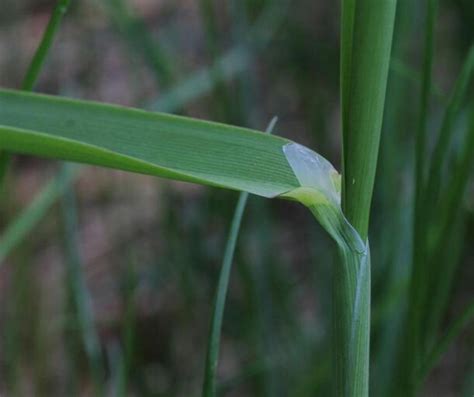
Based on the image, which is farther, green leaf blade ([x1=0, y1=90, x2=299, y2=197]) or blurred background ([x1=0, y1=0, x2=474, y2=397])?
blurred background ([x1=0, y1=0, x2=474, y2=397])

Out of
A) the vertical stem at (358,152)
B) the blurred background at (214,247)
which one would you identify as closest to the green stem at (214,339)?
the vertical stem at (358,152)

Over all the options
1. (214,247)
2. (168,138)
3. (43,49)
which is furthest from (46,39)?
(214,247)

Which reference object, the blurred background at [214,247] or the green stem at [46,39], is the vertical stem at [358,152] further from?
the blurred background at [214,247]

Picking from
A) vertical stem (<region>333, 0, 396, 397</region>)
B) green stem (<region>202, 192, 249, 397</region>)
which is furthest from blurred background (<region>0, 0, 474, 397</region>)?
vertical stem (<region>333, 0, 396, 397</region>)

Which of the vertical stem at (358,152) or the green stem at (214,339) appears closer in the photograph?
the vertical stem at (358,152)

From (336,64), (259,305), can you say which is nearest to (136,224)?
(336,64)

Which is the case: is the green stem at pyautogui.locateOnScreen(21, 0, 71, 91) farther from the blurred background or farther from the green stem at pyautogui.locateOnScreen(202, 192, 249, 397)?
the blurred background
